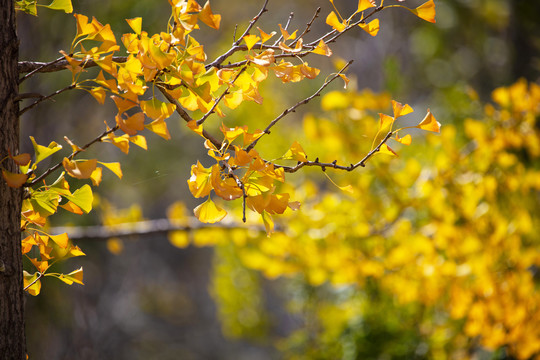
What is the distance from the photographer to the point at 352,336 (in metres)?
1.63

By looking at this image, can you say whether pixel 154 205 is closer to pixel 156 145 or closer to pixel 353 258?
pixel 156 145

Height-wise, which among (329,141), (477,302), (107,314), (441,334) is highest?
(329,141)

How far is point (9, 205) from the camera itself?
53cm

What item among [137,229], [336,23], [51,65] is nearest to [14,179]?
[51,65]

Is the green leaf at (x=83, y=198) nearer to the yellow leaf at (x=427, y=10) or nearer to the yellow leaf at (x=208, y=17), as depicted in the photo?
the yellow leaf at (x=208, y=17)

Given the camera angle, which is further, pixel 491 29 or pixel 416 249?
pixel 491 29

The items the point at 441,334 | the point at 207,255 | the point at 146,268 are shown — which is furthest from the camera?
the point at 207,255

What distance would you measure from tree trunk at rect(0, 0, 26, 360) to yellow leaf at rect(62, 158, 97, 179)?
0.31ft

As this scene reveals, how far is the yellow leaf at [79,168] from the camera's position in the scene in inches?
18.9

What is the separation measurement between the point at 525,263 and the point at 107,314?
2801mm

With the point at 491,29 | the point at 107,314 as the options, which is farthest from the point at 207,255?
the point at 491,29

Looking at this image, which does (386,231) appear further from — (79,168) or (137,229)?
(79,168)

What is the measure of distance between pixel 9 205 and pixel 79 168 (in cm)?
11

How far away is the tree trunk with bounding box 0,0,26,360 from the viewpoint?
21.0 inches
